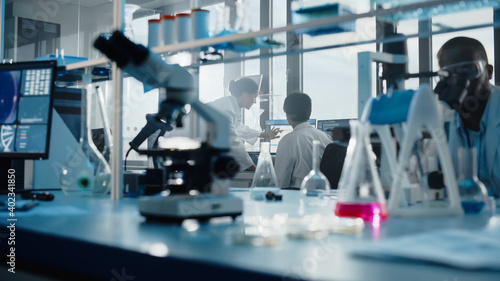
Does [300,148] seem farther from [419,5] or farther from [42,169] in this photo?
[419,5]

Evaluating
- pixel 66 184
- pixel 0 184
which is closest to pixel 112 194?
pixel 66 184

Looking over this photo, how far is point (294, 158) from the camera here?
332cm

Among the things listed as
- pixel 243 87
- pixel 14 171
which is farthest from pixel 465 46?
pixel 243 87

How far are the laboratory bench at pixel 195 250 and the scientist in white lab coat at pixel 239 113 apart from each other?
8.68 feet

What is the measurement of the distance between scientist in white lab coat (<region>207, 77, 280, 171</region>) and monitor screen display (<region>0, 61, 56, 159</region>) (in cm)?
190

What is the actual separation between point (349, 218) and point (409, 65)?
1.93 feet

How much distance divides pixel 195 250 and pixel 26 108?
1.31 metres

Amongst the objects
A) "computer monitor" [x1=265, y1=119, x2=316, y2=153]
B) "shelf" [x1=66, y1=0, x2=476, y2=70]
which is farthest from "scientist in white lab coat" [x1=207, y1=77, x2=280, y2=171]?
→ "shelf" [x1=66, y1=0, x2=476, y2=70]

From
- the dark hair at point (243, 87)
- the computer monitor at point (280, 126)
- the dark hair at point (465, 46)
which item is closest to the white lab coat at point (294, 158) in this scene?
the dark hair at point (243, 87)

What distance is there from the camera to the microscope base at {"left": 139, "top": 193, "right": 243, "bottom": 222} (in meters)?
0.99

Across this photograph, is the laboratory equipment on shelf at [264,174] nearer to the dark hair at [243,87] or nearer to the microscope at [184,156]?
the microscope at [184,156]

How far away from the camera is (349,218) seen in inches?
41.3

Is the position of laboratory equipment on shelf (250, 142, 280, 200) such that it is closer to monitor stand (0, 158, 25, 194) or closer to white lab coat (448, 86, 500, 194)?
white lab coat (448, 86, 500, 194)

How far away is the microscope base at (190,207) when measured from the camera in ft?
3.26
